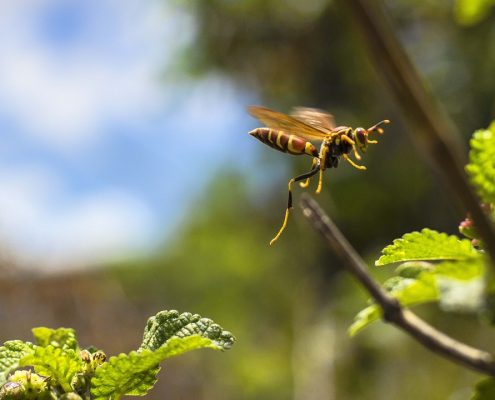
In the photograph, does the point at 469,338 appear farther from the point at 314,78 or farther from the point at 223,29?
the point at 223,29

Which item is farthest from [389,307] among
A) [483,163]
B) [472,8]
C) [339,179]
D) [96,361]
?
[339,179]

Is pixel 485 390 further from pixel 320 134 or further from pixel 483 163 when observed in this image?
pixel 320 134

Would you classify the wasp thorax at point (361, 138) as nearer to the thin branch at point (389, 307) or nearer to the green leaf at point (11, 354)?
the green leaf at point (11, 354)

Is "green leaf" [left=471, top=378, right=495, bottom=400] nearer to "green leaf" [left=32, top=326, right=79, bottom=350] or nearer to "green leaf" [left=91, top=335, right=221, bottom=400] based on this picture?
"green leaf" [left=91, top=335, right=221, bottom=400]

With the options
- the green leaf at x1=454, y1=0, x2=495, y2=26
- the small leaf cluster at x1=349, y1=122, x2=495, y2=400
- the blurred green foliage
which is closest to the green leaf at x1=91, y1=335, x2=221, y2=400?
the small leaf cluster at x1=349, y1=122, x2=495, y2=400

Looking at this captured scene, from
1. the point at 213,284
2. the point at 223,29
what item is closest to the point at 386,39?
the point at 223,29

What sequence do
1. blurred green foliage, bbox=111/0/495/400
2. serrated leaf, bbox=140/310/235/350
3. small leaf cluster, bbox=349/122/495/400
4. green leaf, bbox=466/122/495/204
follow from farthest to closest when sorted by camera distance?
blurred green foliage, bbox=111/0/495/400, serrated leaf, bbox=140/310/235/350, green leaf, bbox=466/122/495/204, small leaf cluster, bbox=349/122/495/400
